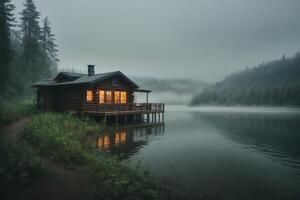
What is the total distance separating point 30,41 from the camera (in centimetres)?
4281

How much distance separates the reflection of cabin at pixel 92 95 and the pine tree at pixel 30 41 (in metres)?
17.5

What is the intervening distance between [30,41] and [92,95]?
86.1 feet

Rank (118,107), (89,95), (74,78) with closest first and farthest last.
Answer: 1. (89,95)
2. (118,107)
3. (74,78)

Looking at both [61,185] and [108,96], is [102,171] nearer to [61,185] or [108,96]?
[61,185]

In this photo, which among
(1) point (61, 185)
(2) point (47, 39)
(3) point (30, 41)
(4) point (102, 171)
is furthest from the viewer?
(2) point (47, 39)

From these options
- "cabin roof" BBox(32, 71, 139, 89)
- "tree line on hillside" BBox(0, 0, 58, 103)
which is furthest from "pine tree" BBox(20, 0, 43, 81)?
"cabin roof" BBox(32, 71, 139, 89)

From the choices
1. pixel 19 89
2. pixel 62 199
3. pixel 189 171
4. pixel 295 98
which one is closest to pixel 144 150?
pixel 189 171

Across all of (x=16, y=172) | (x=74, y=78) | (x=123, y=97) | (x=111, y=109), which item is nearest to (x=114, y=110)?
(x=111, y=109)

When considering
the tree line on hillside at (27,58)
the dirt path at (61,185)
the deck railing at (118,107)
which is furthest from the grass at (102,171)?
the tree line on hillside at (27,58)

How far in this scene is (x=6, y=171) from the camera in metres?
6.38

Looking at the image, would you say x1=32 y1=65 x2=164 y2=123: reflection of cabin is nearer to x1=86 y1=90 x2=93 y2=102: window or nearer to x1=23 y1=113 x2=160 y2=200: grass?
x1=86 y1=90 x2=93 y2=102: window

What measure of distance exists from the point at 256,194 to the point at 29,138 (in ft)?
39.4

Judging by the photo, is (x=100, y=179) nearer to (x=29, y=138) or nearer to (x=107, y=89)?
(x=29, y=138)

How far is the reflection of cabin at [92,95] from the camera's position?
25609 mm
